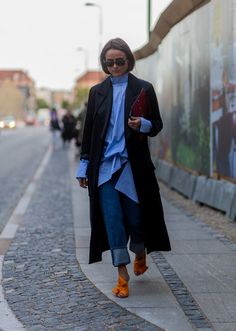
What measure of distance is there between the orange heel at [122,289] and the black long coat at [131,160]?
23 centimetres

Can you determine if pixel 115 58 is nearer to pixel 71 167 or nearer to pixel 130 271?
pixel 130 271

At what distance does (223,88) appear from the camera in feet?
30.9

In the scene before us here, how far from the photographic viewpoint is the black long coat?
17.3ft

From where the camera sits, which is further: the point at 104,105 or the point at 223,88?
the point at 223,88

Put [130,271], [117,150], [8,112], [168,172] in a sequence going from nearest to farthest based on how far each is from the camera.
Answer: [117,150]
[130,271]
[168,172]
[8,112]

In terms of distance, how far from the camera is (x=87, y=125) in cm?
542

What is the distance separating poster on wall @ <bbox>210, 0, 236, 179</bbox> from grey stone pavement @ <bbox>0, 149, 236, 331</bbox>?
41.1 inches

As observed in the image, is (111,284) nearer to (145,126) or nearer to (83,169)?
(83,169)

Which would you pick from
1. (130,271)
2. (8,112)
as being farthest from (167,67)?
(8,112)

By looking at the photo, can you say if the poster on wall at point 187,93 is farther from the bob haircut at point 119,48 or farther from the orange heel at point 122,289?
the orange heel at point 122,289

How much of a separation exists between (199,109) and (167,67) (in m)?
3.41

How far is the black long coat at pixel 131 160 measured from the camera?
526 cm

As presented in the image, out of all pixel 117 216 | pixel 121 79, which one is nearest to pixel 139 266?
pixel 117 216

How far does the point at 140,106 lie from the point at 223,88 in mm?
4367
